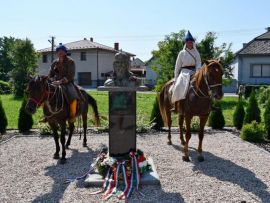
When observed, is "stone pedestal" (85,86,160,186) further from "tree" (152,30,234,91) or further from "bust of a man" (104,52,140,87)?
"tree" (152,30,234,91)

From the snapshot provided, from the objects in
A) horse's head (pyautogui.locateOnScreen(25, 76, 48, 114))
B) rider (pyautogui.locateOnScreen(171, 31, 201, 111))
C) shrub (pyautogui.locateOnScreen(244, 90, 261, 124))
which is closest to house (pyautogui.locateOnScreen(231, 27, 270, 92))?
shrub (pyautogui.locateOnScreen(244, 90, 261, 124))

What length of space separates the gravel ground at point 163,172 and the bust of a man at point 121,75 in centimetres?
194

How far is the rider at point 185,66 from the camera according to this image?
8.17 m

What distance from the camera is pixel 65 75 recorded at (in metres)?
8.22

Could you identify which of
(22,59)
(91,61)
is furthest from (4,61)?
(22,59)

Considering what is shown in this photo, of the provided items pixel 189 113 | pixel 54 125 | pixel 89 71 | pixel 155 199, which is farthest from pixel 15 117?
pixel 89 71

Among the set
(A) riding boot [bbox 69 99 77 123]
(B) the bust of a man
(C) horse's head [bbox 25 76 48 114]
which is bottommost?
(A) riding boot [bbox 69 99 77 123]

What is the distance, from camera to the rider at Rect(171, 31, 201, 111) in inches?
322

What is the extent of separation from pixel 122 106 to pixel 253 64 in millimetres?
30490

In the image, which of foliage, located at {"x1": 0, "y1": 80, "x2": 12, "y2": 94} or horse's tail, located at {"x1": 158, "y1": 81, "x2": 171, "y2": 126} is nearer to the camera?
horse's tail, located at {"x1": 158, "y1": 81, "x2": 171, "y2": 126}

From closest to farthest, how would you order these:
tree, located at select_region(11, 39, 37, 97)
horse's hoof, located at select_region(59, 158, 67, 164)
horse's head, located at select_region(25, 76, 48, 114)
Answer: horse's head, located at select_region(25, 76, 48, 114)
horse's hoof, located at select_region(59, 158, 67, 164)
tree, located at select_region(11, 39, 37, 97)

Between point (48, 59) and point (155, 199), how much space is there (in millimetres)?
46821

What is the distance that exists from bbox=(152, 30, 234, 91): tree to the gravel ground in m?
11.7

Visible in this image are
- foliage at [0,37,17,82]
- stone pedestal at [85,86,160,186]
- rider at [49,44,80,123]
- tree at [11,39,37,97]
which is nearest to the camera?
stone pedestal at [85,86,160,186]
